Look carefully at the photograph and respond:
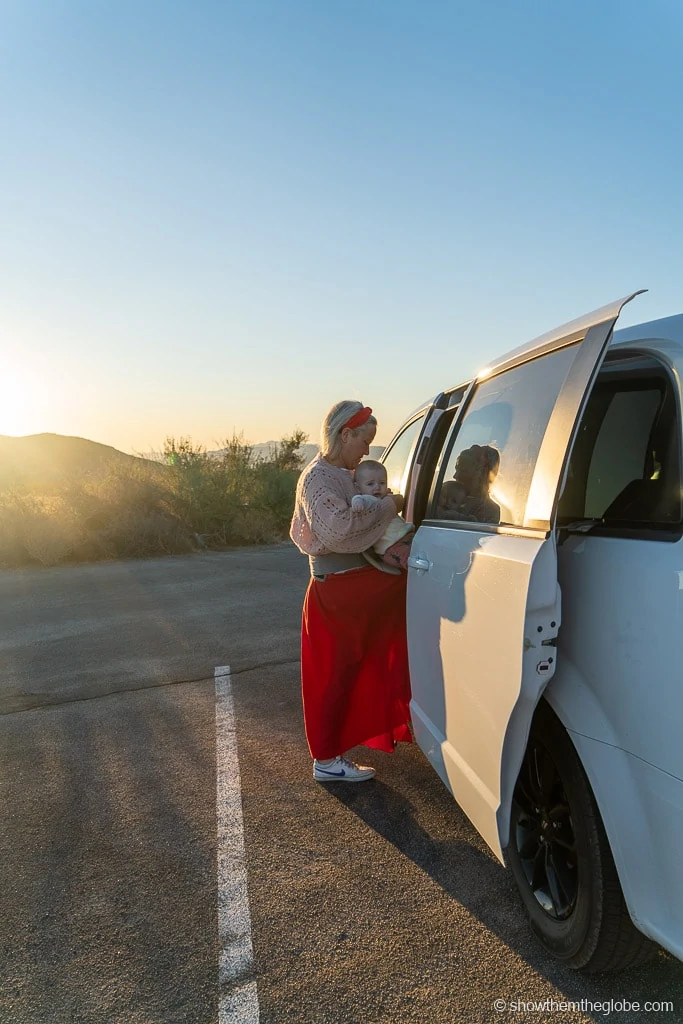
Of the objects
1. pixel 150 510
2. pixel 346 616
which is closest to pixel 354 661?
pixel 346 616

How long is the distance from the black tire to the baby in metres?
1.21

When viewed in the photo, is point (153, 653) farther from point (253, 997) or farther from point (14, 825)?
point (253, 997)

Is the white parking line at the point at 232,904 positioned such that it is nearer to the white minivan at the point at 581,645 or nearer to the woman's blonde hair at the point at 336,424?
the white minivan at the point at 581,645

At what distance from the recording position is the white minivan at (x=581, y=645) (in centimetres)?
167

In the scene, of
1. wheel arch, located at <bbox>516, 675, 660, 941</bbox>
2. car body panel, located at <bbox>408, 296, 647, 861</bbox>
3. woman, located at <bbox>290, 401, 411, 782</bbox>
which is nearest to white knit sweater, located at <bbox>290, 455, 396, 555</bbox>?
woman, located at <bbox>290, 401, 411, 782</bbox>

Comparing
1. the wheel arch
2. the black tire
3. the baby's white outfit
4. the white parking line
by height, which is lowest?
the white parking line

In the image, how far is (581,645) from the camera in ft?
6.31

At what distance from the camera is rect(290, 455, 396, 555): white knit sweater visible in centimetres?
315

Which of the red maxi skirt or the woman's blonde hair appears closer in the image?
the woman's blonde hair

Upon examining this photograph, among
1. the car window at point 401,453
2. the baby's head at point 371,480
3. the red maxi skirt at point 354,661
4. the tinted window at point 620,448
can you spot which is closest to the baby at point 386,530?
the baby's head at point 371,480

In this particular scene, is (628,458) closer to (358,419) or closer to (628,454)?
(628,454)

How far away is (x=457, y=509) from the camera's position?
3.02 metres

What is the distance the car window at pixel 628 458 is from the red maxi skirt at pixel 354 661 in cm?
134

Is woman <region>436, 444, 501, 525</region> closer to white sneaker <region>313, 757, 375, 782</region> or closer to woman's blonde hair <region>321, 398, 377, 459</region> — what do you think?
woman's blonde hair <region>321, 398, 377, 459</region>
